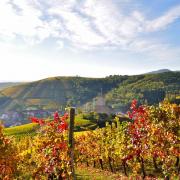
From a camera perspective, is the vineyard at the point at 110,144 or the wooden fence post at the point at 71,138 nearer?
the wooden fence post at the point at 71,138

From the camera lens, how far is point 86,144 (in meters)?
61.2

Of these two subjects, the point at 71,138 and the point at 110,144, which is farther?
the point at 110,144

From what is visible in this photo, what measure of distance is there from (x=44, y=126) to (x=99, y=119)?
6006 inches

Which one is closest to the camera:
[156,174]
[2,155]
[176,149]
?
[2,155]

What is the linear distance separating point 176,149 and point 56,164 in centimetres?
1230

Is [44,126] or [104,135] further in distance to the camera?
[104,135]

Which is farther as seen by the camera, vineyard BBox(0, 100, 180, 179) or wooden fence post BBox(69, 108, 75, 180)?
vineyard BBox(0, 100, 180, 179)

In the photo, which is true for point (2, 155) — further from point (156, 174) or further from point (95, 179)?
point (156, 174)

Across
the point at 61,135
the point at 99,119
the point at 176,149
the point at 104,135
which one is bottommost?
the point at 99,119

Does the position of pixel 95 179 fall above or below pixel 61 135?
below

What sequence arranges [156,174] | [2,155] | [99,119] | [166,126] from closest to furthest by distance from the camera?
[2,155] < [166,126] < [156,174] < [99,119]

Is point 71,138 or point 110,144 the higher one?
point 71,138

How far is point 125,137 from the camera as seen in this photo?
3894cm

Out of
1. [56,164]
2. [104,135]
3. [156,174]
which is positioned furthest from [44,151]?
[104,135]
